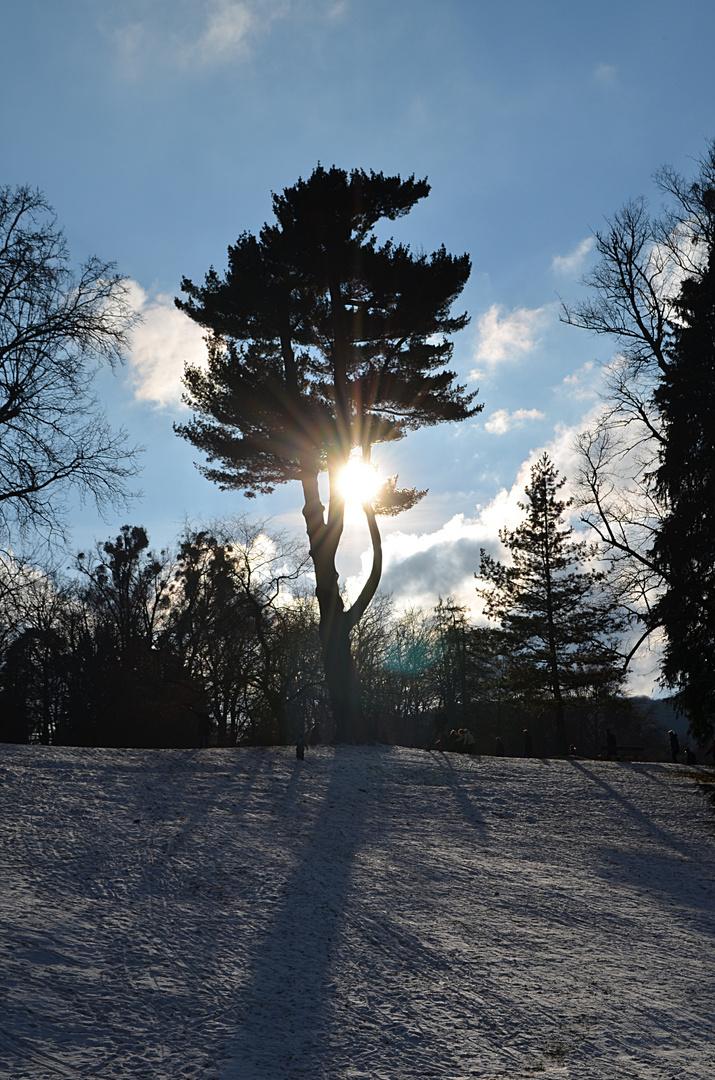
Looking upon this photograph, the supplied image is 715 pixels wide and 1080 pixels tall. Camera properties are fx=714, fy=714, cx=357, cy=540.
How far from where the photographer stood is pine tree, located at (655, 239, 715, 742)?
48.4 feet

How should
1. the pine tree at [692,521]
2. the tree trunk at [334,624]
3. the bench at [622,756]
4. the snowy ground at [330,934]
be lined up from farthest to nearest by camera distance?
the bench at [622,756], the tree trunk at [334,624], the pine tree at [692,521], the snowy ground at [330,934]

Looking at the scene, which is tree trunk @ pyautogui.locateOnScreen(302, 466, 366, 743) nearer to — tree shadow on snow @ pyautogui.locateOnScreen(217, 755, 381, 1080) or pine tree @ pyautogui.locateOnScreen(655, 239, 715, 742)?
pine tree @ pyautogui.locateOnScreen(655, 239, 715, 742)

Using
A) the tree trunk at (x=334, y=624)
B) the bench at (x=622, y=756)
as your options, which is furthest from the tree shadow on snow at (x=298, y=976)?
the bench at (x=622, y=756)

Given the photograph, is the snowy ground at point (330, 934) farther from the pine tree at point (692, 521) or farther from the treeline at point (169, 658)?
the treeline at point (169, 658)

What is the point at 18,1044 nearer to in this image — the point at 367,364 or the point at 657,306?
the point at 367,364

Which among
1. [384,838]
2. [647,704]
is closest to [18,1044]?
[384,838]

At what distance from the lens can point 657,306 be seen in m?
20.3

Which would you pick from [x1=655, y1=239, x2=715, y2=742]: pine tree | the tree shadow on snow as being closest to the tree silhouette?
[x1=655, y1=239, x2=715, y2=742]: pine tree

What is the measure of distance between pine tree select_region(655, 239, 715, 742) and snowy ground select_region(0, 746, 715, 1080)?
3.17 m

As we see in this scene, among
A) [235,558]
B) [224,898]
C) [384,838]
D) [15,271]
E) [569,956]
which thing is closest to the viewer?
[569,956]

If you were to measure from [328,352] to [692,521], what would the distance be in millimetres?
12073

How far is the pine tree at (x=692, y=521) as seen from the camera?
14.7 meters

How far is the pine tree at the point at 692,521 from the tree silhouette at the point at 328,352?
285 inches

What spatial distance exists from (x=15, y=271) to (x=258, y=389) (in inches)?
334
